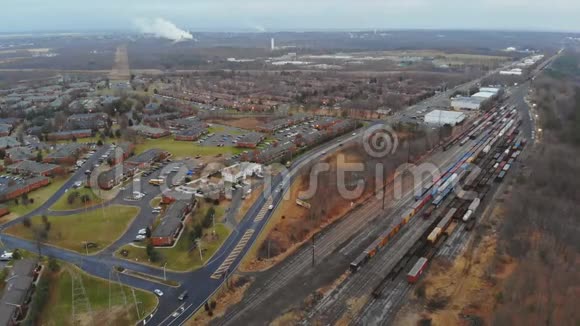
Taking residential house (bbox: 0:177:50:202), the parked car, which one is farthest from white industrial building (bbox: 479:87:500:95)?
residential house (bbox: 0:177:50:202)

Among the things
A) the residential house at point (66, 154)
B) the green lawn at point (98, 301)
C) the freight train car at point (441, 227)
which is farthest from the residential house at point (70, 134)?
the freight train car at point (441, 227)

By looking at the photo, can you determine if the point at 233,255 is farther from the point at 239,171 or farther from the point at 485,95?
the point at 485,95

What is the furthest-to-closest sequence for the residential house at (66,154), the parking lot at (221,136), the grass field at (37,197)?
1. the parking lot at (221,136)
2. the residential house at (66,154)
3. the grass field at (37,197)

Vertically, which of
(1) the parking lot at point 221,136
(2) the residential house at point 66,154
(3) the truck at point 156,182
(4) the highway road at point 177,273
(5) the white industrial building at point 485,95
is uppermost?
(5) the white industrial building at point 485,95

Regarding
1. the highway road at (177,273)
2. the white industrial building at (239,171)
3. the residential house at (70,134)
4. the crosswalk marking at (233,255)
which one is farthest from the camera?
the residential house at (70,134)

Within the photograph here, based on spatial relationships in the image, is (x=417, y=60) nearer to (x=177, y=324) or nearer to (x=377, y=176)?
(x=377, y=176)

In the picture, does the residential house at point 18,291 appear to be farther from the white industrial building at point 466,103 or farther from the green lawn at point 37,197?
the white industrial building at point 466,103

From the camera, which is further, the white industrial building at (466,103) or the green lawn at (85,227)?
the white industrial building at (466,103)

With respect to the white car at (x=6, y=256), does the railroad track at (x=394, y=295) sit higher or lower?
higher
